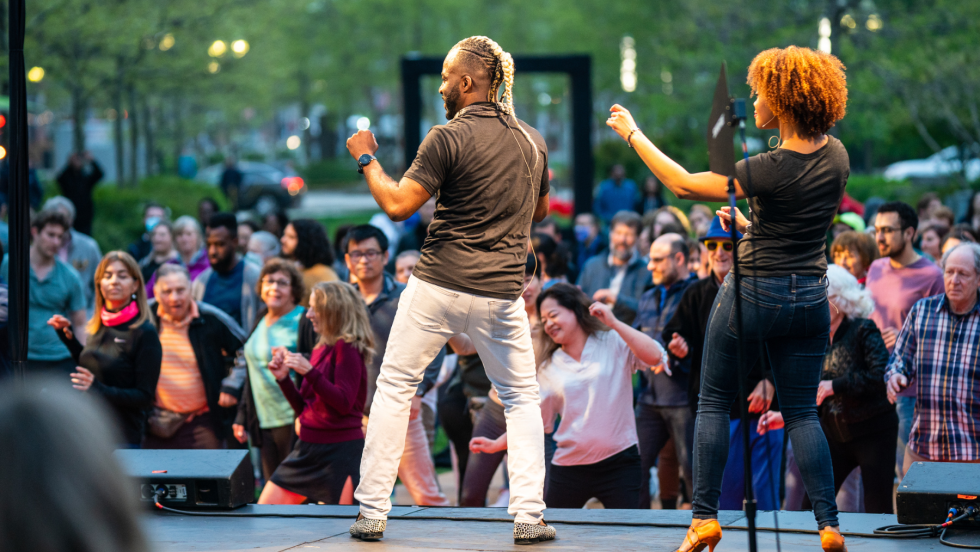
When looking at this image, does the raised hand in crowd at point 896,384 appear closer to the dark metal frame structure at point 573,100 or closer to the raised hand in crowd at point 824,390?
the raised hand in crowd at point 824,390

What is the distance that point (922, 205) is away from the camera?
11.2 metres

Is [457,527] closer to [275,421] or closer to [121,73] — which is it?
[275,421]

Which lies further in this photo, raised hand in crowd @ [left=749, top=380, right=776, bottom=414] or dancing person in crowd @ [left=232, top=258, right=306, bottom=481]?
dancing person in crowd @ [left=232, top=258, right=306, bottom=481]

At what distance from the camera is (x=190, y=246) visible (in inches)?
382

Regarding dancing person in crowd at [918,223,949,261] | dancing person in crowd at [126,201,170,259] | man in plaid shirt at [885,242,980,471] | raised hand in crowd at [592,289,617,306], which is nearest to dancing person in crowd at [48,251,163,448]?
raised hand in crowd at [592,289,617,306]

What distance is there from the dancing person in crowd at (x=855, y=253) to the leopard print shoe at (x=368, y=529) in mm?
4418

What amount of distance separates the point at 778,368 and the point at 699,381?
2.33 metres

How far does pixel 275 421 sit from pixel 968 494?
13.7 feet

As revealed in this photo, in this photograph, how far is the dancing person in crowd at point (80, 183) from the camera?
16922mm

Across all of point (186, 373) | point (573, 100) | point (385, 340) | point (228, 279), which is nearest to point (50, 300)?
point (228, 279)

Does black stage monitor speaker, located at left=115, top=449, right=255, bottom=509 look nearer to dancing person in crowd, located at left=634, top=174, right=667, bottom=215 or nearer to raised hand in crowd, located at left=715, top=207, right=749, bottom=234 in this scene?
raised hand in crowd, located at left=715, top=207, right=749, bottom=234

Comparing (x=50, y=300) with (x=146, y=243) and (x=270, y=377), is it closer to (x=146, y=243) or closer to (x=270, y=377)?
(x=270, y=377)

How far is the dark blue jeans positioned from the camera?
369 centimetres

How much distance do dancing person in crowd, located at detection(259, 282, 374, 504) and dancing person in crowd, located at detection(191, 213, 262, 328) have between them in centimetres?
247
